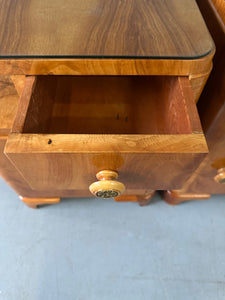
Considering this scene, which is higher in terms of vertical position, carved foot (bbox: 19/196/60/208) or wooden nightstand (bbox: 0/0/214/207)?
wooden nightstand (bbox: 0/0/214/207)

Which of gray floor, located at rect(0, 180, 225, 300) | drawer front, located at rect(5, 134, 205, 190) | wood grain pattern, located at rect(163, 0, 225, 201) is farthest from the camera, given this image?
gray floor, located at rect(0, 180, 225, 300)

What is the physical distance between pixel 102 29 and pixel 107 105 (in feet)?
0.62

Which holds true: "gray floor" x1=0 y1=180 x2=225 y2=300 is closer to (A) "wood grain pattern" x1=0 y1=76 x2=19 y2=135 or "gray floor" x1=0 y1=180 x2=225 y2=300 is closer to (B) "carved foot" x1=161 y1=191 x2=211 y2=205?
(B) "carved foot" x1=161 y1=191 x2=211 y2=205

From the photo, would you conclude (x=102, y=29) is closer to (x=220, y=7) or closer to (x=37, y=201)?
(x=220, y=7)

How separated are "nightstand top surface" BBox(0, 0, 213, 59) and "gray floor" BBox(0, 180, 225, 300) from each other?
1.53 ft

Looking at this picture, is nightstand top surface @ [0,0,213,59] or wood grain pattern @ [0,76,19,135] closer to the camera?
nightstand top surface @ [0,0,213,59]

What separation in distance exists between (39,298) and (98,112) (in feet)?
1.52

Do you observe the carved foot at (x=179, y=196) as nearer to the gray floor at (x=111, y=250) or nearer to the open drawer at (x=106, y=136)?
the gray floor at (x=111, y=250)

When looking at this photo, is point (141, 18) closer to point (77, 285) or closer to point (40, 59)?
point (40, 59)

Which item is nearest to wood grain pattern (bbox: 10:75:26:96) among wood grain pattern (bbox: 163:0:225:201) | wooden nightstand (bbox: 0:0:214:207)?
wooden nightstand (bbox: 0:0:214:207)

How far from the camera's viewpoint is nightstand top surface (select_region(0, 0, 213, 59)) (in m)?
0.33

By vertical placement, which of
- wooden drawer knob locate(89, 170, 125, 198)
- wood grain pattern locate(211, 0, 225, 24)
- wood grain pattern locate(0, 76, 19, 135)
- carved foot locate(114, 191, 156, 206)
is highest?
wood grain pattern locate(211, 0, 225, 24)

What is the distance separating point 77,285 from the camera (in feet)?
1.78

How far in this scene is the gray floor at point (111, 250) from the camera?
0.54 meters
